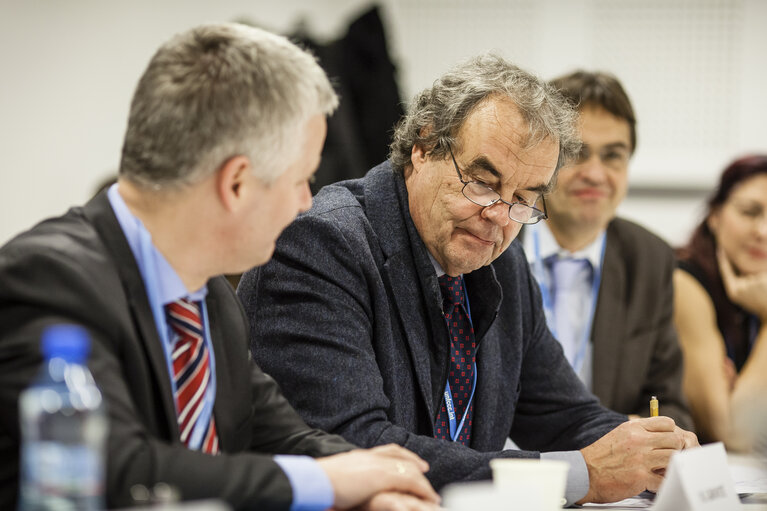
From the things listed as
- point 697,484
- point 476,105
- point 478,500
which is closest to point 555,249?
point 476,105

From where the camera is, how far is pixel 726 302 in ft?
12.6

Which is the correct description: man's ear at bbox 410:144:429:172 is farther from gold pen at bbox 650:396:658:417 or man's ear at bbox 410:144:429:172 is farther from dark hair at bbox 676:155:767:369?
dark hair at bbox 676:155:767:369

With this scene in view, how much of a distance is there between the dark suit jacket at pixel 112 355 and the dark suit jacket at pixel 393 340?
0.49m

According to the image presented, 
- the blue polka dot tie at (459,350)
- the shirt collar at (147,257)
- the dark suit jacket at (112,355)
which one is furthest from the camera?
the blue polka dot tie at (459,350)

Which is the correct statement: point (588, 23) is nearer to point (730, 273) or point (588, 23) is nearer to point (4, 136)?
point (730, 273)

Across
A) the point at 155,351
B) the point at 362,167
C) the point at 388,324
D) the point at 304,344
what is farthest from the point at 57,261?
the point at 362,167

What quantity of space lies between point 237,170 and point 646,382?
2254 millimetres

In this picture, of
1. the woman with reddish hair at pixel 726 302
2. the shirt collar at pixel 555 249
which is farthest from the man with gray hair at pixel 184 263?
the woman with reddish hair at pixel 726 302

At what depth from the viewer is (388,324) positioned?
2.05 metres

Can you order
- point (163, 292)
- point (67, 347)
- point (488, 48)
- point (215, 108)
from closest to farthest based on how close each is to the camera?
1. point (67, 347)
2. point (215, 108)
3. point (163, 292)
4. point (488, 48)

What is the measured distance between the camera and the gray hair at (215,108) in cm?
141

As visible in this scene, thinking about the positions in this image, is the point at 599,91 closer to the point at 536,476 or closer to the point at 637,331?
the point at 637,331

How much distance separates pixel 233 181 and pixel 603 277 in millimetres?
2138

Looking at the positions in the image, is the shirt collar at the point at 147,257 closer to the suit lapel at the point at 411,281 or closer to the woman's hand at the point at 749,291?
the suit lapel at the point at 411,281
